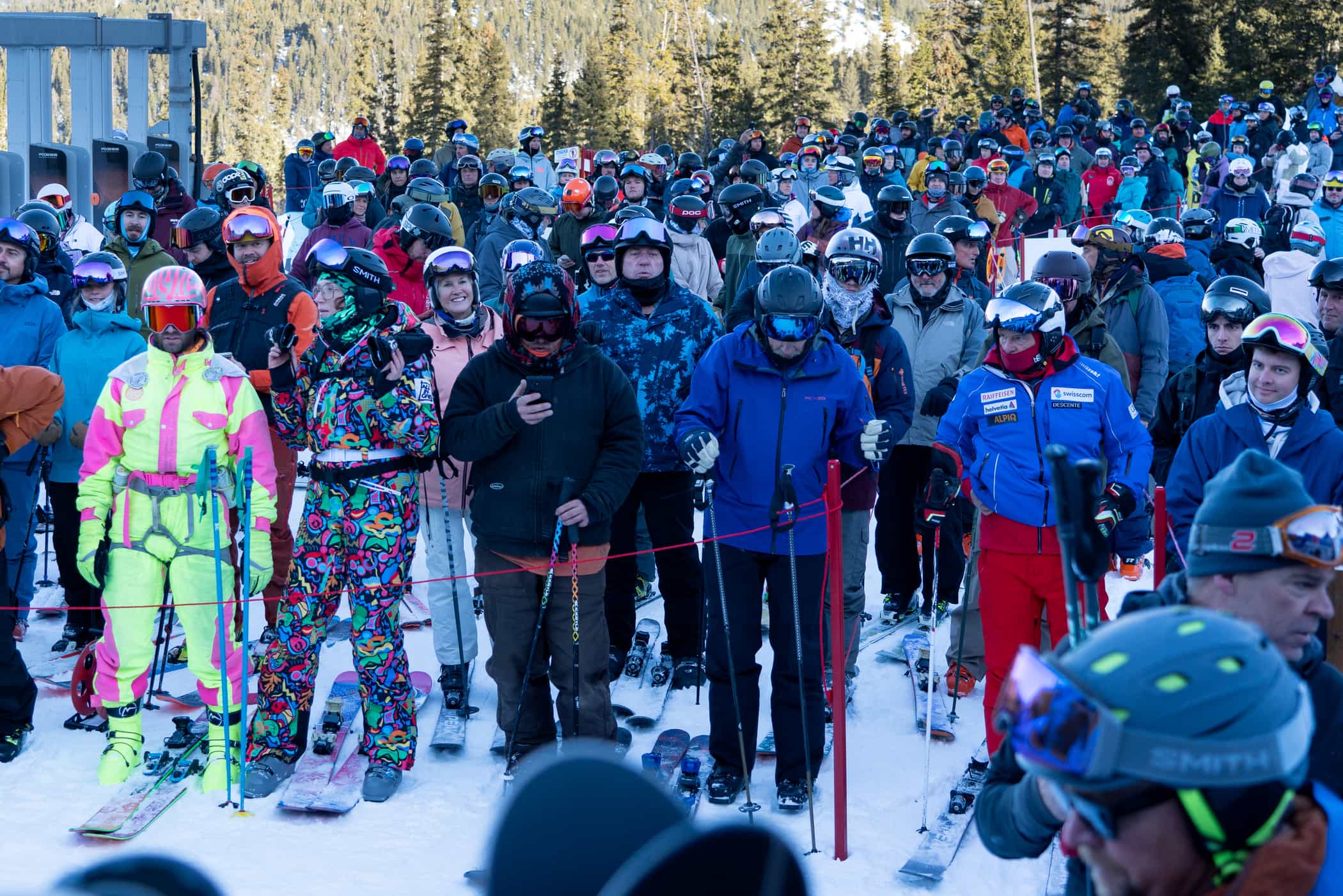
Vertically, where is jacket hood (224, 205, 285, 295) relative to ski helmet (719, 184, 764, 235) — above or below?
below

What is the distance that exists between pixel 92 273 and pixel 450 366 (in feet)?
6.43

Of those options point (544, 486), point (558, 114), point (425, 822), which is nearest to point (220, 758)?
point (425, 822)

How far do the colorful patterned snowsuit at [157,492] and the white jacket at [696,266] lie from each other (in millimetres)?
4245

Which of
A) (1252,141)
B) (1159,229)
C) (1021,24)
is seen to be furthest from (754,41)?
(1159,229)

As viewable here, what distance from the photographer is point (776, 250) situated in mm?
7453

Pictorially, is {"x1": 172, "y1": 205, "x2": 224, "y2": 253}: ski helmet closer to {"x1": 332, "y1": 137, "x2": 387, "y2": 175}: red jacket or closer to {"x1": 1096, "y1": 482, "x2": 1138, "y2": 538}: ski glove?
{"x1": 1096, "y1": 482, "x2": 1138, "y2": 538}: ski glove

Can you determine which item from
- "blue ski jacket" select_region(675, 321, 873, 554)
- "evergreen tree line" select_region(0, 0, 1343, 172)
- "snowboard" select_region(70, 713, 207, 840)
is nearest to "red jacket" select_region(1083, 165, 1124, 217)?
"blue ski jacket" select_region(675, 321, 873, 554)

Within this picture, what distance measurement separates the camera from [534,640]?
5.79 m

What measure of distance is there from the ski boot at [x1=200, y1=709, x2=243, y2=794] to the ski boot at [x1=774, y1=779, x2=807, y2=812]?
217 centimetres

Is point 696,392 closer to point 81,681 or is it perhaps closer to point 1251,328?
point 1251,328

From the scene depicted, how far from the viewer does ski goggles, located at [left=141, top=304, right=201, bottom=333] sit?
19.5 feet

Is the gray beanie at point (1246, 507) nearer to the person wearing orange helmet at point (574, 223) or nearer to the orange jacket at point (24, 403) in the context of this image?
the orange jacket at point (24, 403)

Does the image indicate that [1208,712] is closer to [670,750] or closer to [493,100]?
[670,750]

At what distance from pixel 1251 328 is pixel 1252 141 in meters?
22.5
